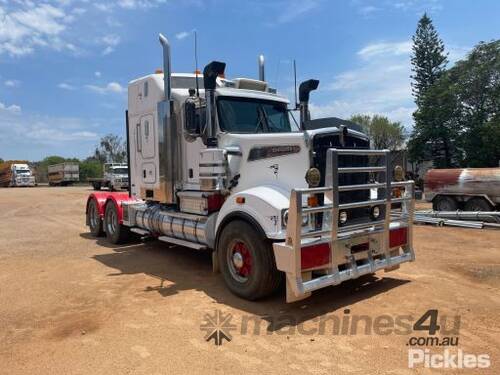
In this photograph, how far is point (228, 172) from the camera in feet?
22.0

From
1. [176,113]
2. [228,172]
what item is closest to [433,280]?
[228,172]

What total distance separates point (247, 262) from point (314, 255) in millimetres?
1075

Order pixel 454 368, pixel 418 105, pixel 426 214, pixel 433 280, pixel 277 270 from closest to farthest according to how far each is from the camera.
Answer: pixel 454 368 → pixel 277 270 → pixel 433 280 → pixel 426 214 → pixel 418 105

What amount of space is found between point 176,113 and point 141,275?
2849 mm

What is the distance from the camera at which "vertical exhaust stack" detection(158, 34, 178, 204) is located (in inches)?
300

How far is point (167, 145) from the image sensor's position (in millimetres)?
7871

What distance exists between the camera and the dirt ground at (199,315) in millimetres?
4078

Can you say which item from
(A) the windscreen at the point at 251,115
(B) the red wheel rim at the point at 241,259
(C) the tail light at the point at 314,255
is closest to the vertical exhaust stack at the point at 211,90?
(A) the windscreen at the point at 251,115

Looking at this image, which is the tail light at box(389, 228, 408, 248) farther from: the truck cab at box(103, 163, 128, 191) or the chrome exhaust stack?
the truck cab at box(103, 163, 128, 191)

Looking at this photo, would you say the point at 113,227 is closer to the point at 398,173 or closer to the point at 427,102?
the point at 398,173

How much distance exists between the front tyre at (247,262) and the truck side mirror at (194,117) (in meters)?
1.81

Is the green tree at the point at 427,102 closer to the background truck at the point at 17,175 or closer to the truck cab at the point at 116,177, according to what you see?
the truck cab at the point at 116,177

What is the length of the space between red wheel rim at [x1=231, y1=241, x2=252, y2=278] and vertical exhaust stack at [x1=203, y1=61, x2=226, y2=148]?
1746 mm

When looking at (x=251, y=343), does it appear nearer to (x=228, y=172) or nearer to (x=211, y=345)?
(x=211, y=345)
